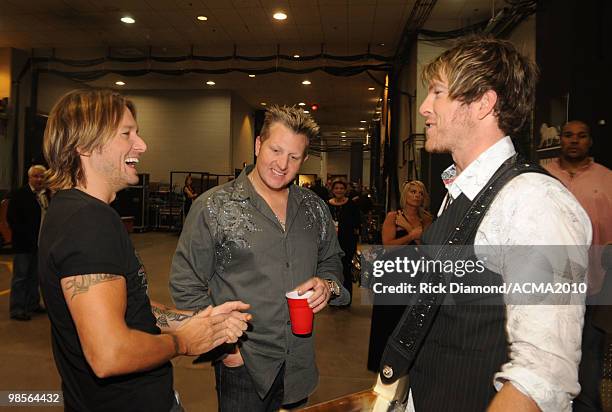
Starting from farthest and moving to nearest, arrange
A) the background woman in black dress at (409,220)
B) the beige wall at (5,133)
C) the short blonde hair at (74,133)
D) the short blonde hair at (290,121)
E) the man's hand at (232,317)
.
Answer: the beige wall at (5,133) → the background woman in black dress at (409,220) → the short blonde hair at (290,121) → the man's hand at (232,317) → the short blonde hair at (74,133)

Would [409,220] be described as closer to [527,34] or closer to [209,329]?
[209,329]

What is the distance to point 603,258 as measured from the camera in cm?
258

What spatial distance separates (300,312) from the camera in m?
1.45

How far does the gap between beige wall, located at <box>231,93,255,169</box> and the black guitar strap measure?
14.8 meters

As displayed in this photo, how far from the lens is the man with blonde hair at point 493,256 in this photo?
2.51 ft

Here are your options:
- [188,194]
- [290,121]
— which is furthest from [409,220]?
[188,194]

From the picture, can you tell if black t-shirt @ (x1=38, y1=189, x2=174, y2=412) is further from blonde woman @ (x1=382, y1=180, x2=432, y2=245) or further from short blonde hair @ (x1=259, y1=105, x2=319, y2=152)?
blonde woman @ (x1=382, y1=180, x2=432, y2=245)

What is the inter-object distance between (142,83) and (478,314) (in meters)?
15.3

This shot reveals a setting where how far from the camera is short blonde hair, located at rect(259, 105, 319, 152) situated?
6.08 ft

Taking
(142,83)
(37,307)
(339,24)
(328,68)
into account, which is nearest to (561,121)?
(37,307)

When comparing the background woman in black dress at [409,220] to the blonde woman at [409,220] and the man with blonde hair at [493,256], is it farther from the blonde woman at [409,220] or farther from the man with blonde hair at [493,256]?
the man with blonde hair at [493,256]

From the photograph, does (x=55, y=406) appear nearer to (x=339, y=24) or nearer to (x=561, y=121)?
(x=561, y=121)

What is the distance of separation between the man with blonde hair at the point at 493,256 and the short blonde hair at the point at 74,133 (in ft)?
2.98

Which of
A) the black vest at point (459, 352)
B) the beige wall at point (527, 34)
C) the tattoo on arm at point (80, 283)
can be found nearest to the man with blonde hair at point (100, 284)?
the tattoo on arm at point (80, 283)
